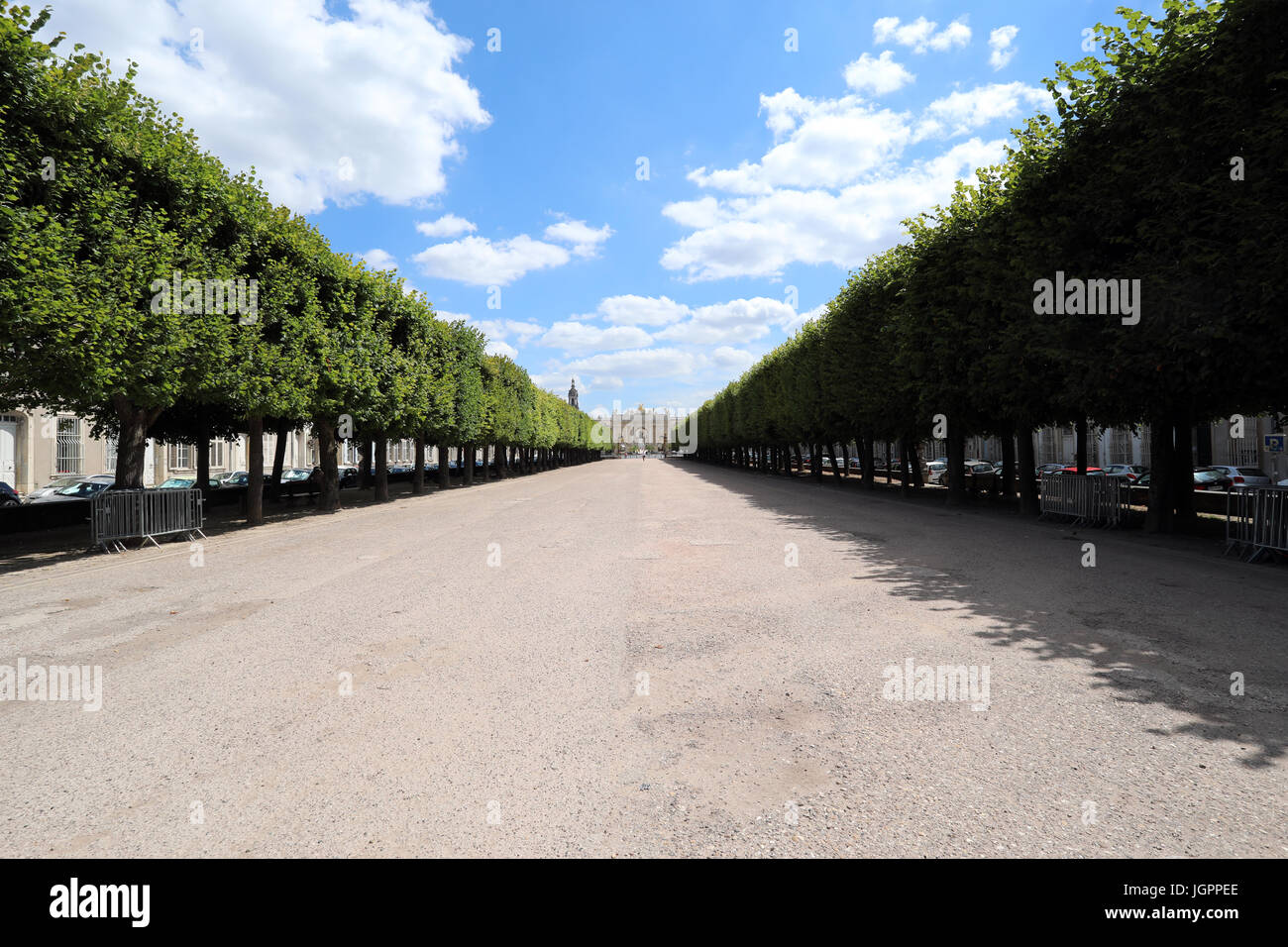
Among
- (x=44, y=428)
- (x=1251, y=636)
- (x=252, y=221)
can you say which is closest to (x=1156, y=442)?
(x=1251, y=636)

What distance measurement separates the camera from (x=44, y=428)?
35.9 m

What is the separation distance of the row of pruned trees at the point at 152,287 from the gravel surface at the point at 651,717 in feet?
15.4

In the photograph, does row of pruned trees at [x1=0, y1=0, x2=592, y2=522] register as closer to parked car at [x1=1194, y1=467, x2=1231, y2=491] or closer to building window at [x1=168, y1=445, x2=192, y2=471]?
building window at [x1=168, y1=445, x2=192, y2=471]

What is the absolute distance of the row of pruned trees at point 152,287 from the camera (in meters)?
11.1

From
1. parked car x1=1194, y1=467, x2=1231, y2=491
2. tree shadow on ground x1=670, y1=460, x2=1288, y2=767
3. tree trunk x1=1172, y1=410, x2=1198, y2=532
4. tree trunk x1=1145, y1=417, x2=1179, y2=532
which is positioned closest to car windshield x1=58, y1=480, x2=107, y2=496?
tree shadow on ground x1=670, y1=460, x2=1288, y2=767

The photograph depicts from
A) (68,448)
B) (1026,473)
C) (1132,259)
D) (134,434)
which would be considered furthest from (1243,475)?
(68,448)

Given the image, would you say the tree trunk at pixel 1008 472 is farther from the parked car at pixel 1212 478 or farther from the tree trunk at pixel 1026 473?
the parked car at pixel 1212 478

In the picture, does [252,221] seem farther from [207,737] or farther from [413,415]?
[207,737]

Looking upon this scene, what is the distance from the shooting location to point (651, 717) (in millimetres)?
4527

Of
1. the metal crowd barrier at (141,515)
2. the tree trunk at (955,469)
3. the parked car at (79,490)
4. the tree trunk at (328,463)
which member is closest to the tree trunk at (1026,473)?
the tree trunk at (955,469)

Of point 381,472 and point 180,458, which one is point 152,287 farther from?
point 180,458

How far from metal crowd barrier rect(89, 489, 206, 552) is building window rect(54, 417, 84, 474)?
30216 mm

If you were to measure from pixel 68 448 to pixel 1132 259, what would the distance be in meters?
49.3

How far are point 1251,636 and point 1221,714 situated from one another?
2.80 m
